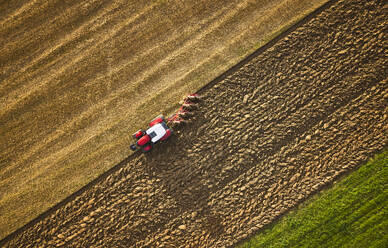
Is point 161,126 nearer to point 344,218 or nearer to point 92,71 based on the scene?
point 92,71

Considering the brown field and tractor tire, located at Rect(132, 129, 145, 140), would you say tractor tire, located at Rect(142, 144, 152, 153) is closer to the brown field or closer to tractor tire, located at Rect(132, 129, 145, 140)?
tractor tire, located at Rect(132, 129, 145, 140)

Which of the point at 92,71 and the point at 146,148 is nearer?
the point at 146,148

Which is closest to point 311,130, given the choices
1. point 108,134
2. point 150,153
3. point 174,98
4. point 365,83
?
point 365,83

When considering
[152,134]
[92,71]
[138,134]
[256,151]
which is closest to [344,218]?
[256,151]

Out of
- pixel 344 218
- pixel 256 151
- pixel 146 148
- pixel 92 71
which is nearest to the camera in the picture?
pixel 344 218

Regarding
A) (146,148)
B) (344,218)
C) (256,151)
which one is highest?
(146,148)

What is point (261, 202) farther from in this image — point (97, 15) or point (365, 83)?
point (97, 15)
